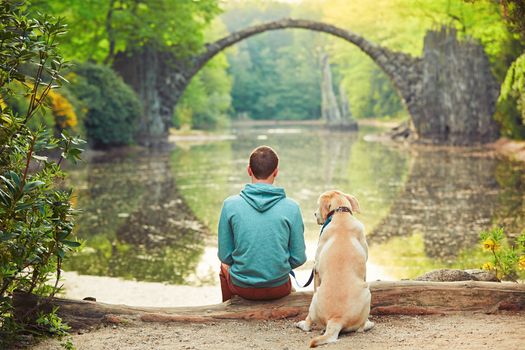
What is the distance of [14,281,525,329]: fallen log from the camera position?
16.3 ft

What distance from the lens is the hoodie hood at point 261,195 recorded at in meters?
4.95

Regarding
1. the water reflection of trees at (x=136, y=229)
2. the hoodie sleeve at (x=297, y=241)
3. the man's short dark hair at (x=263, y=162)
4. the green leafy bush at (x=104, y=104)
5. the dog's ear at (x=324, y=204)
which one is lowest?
the water reflection of trees at (x=136, y=229)

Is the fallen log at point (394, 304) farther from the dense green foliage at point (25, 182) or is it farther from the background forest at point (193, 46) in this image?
the background forest at point (193, 46)

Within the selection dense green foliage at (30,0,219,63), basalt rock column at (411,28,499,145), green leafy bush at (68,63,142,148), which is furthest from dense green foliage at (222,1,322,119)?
green leafy bush at (68,63,142,148)

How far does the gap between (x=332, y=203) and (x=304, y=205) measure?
853 centimetres

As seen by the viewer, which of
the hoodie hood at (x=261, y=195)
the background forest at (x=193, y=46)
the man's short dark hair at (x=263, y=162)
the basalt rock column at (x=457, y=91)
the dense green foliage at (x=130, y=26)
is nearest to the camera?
the man's short dark hair at (x=263, y=162)

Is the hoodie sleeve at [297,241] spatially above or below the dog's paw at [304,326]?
above

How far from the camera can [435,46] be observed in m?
29.4

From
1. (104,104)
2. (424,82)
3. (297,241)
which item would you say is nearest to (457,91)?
(424,82)

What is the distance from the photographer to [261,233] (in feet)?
16.3

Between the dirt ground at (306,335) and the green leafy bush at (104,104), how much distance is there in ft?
64.5

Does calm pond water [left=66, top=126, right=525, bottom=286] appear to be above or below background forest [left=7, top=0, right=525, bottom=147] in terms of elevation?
below

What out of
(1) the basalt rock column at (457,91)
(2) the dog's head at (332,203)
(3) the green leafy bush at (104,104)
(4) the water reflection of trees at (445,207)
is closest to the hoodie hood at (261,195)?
(2) the dog's head at (332,203)

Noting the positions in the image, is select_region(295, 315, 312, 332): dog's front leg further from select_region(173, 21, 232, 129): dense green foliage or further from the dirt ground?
select_region(173, 21, 232, 129): dense green foliage
